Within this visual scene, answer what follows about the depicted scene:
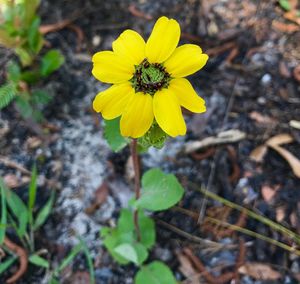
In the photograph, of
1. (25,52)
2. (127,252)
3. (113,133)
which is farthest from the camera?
(25,52)

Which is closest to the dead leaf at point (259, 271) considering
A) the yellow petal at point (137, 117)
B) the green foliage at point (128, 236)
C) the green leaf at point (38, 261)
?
the green foliage at point (128, 236)

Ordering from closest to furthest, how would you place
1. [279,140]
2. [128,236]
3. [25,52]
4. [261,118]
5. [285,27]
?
[128,236], [279,140], [261,118], [25,52], [285,27]

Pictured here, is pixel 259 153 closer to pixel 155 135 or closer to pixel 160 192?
pixel 160 192

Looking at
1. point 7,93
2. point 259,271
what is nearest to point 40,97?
point 7,93

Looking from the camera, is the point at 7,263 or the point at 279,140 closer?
the point at 7,263

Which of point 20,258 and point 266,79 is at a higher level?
point 266,79

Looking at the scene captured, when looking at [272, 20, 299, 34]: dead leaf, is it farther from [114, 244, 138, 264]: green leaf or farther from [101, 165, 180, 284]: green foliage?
[114, 244, 138, 264]: green leaf

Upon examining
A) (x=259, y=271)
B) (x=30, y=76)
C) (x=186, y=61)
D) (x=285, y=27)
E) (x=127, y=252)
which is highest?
(x=186, y=61)

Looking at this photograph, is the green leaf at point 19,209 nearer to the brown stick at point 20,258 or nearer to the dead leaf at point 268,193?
the brown stick at point 20,258
